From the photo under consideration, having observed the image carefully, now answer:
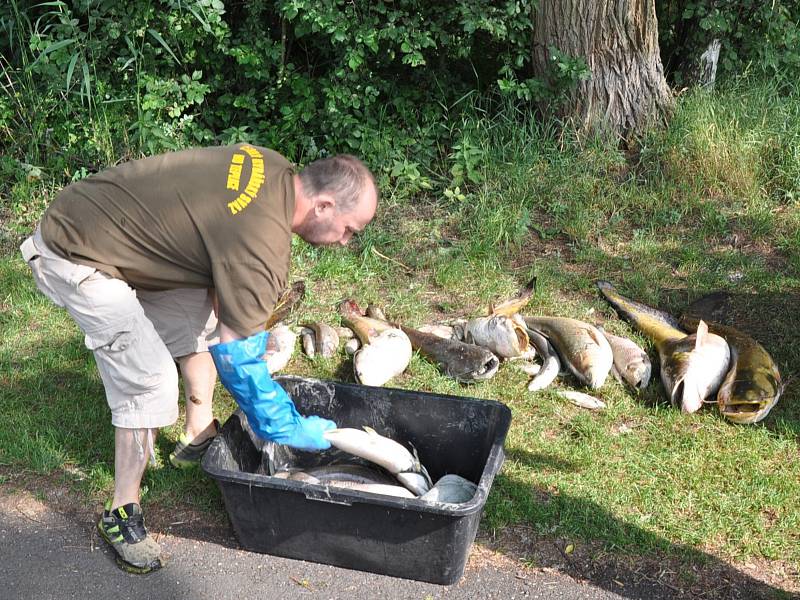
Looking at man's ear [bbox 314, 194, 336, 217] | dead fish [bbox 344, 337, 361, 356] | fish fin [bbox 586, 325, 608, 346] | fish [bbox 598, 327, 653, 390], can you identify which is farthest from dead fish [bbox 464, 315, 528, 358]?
man's ear [bbox 314, 194, 336, 217]

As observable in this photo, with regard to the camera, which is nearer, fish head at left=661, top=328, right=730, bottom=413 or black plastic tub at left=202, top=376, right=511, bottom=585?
black plastic tub at left=202, top=376, right=511, bottom=585

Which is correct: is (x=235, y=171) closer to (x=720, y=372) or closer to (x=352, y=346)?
(x=352, y=346)

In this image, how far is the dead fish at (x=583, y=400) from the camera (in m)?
4.57

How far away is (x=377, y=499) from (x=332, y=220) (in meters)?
1.05

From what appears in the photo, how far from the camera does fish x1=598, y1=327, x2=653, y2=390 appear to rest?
470 cm

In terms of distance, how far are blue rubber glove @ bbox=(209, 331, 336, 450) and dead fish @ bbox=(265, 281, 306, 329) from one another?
1933 mm

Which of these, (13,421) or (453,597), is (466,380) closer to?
(453,597)

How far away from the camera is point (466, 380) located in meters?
4.77

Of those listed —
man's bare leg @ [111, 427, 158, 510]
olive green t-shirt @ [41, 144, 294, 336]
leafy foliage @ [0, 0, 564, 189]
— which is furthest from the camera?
leafy foliage @ [0, 0, 564, 189]

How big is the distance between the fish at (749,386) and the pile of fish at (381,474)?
1593 millimetres

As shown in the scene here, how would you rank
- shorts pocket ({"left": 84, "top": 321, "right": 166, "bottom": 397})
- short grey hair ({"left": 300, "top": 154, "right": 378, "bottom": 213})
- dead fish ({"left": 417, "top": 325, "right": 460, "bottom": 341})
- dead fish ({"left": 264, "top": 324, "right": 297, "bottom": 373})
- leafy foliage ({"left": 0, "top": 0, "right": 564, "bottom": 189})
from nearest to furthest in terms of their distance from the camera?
short grey hair ({"left": 300, "top": 154, "right": 378, "bottom": 213}) → shorts pocket ({"left": 84, "top": 321, "right": 166, "bottom": 397}) → dead fish ({"left": 264, "top": 324, "right": 297, "bottom": 373}) → dead fish ({"left": 417, "top": 325, "right": 460, "bottom": 341}) → leafy foliage ({"left": 0, "top": 0, "right": 564, "bottom": 189})

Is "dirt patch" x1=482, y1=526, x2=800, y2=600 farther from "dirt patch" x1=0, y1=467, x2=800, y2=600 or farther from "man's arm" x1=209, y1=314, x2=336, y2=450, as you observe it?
"man's arm" x1=209, y1=314, x2=336, y2=450

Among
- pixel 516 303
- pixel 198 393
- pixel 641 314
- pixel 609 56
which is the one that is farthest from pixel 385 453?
pixel 609 56

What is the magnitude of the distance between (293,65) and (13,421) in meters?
3.98
